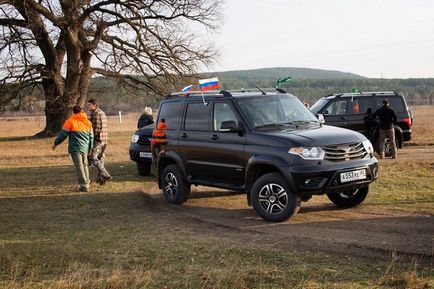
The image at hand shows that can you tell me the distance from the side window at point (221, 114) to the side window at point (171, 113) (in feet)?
3.56

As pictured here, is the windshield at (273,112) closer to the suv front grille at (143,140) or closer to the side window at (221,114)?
the side window at (221,114)

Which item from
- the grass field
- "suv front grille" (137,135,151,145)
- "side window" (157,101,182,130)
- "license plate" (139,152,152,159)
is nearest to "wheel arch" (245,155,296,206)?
the grass field

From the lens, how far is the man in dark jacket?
646 inches

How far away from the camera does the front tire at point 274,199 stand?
27.5 ft

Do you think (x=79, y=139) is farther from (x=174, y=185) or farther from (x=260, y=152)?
(x=260, y=152)

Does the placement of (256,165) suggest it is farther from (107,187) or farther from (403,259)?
(107,187)

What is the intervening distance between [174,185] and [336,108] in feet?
27.2

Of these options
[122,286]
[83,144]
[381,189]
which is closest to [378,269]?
[122,286]

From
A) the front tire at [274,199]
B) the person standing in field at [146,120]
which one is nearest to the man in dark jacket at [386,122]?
the person standing in field at [146,120]

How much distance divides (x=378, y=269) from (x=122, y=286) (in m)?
2.72

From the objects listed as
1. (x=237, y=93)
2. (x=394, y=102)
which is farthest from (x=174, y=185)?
(x=394, y=102)

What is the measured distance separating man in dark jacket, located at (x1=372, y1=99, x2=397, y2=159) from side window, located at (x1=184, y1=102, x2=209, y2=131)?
7.99m

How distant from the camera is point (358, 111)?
57.1 ft

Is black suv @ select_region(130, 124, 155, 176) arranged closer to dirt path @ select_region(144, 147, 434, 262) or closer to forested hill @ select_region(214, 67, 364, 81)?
dirt path @ select_region(144, 147, 434, 262)
